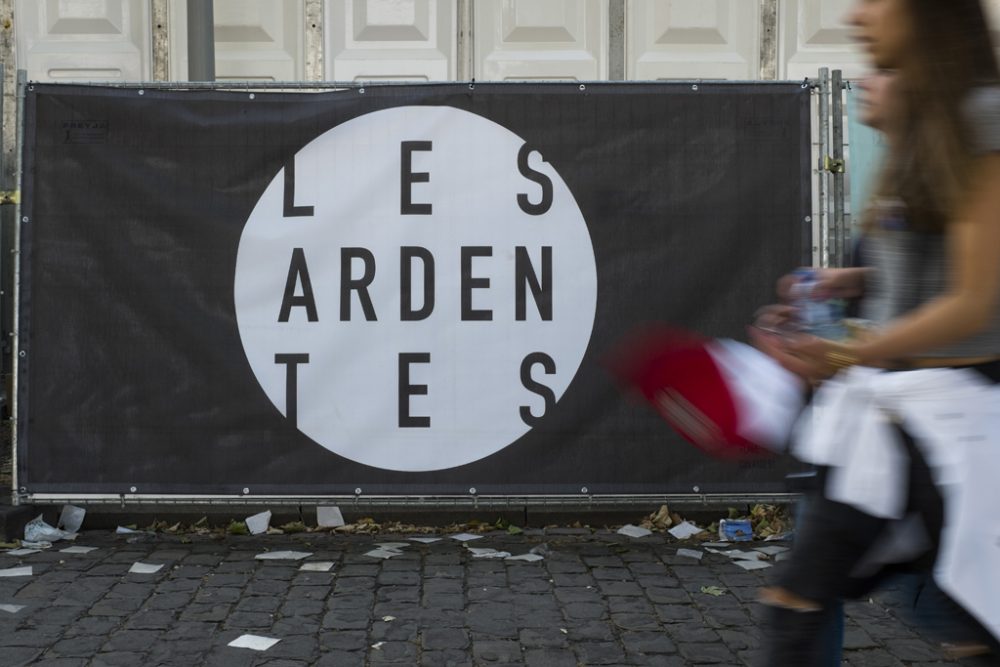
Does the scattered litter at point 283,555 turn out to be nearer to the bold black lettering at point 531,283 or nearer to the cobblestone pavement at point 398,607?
the cobblestone pavement at point 398,607

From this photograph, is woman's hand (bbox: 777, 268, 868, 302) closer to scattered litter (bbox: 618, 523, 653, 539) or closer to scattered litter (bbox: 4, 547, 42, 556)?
scattered litter (bbox: 618, 523, 653, 539)

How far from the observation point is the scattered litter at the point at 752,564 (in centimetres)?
552

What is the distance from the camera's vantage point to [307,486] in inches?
232

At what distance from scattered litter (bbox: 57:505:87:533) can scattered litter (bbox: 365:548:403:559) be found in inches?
63.3

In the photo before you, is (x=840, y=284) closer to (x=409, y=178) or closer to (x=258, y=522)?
(x=409, y=178)

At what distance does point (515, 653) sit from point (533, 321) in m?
2.03

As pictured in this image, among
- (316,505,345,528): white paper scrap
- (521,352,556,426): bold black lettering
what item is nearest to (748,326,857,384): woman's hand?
(521,352,556,426): bold black lettering

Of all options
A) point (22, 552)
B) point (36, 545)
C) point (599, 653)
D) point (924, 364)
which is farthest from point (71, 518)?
point (924, 364)

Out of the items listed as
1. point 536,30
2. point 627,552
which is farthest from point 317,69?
point 627,552

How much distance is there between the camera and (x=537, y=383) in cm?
586

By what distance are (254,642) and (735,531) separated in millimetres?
2755

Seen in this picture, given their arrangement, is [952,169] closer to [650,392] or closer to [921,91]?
[921,91]

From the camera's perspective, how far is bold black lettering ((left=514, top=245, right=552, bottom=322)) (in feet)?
19.2

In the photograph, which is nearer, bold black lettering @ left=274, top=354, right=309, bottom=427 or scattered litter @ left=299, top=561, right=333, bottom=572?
scattered litter @ left=299, top=561, right=333, bottom=572
